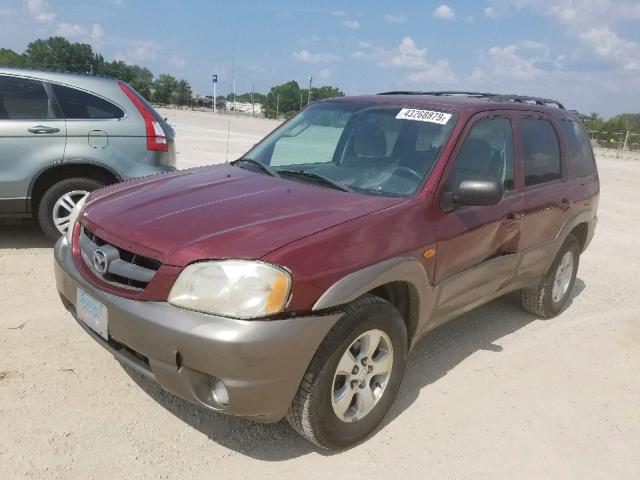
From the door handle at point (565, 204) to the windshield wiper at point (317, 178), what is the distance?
2.03m

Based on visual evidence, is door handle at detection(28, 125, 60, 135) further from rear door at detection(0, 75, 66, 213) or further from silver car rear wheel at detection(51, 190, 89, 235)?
silver car rear wheel at detection(51, 190, 89, 235)

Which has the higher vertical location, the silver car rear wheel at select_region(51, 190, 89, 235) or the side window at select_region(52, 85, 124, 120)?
the side window at select_region(52, 85, 124, 120)

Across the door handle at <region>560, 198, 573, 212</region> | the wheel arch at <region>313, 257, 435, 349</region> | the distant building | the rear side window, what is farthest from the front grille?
the distant building

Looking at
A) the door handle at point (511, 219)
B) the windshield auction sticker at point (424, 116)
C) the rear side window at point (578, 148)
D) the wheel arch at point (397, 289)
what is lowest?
the wheel arch at point (397, 289)

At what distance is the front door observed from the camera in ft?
10.6

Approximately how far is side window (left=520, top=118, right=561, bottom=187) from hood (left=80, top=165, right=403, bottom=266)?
4.84 ft

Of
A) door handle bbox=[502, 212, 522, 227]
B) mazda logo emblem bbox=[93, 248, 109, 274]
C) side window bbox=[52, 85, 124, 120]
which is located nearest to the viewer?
mazda logo emblem bbox=[93, 248, 109, 274]

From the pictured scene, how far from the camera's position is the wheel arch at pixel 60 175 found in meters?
5.24

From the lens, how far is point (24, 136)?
514 centimetres

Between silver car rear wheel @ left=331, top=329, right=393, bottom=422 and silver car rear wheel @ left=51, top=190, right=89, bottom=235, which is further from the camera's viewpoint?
silver car rear wheel @ left=51, top=190, right=89, bottom=235

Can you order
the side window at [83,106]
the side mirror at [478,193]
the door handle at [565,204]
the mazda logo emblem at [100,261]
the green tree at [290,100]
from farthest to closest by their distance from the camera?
the green tree at [290,100] → the side window at [83,106] → the door handle at [565,204] → the side mirror at [478,193] → the mazda logo emblem at [100,261]

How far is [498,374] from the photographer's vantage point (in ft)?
12.3

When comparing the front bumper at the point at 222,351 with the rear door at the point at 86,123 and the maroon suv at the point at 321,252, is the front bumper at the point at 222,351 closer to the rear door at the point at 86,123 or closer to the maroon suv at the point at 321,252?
the maroon suv at the point at 321,252

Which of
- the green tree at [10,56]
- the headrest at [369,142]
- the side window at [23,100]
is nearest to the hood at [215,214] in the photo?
the headrest at [369,142]
